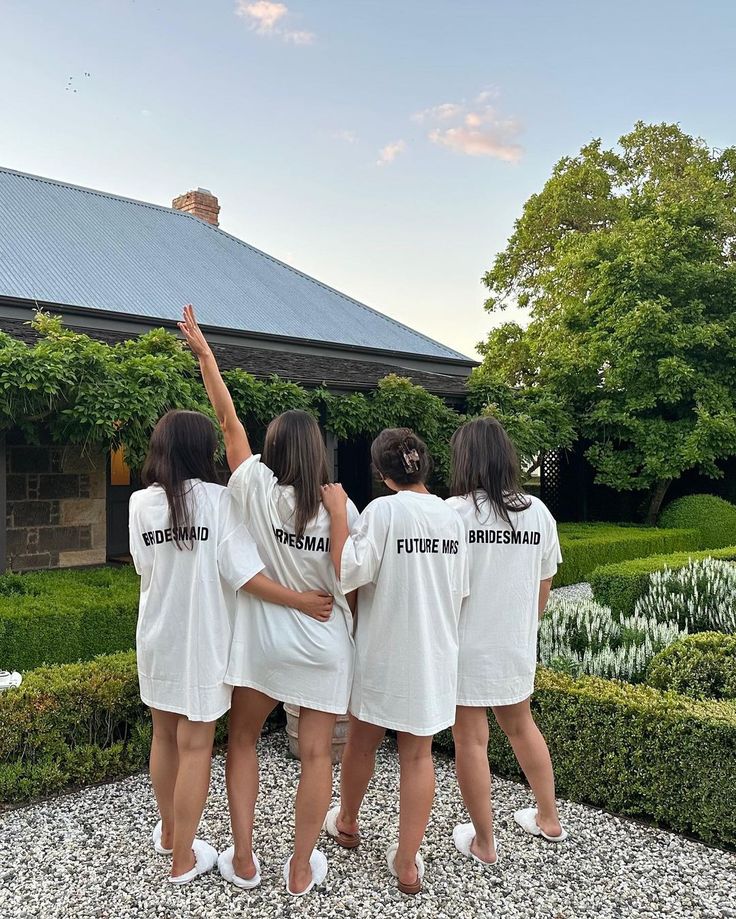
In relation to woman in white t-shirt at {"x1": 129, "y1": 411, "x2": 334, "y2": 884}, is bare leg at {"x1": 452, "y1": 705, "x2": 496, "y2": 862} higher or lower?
lower

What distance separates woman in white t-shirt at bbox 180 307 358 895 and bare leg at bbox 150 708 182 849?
0.78ft

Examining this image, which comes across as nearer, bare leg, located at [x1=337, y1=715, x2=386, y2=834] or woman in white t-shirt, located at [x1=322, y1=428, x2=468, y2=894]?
woman in white t-shirt, located at [x1=322, y1=428, x2=468, y2=894]

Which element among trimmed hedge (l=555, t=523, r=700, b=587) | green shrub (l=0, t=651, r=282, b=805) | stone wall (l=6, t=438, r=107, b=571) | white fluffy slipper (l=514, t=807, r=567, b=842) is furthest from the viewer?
trimmed hedge (l=555, t=523, r=700, b=587)

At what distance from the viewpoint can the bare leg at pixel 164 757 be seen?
2.77 meters

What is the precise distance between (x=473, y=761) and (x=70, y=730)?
219cm

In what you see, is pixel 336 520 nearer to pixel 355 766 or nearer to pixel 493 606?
pixel 493 606

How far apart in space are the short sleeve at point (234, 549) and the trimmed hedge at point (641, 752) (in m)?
2.05

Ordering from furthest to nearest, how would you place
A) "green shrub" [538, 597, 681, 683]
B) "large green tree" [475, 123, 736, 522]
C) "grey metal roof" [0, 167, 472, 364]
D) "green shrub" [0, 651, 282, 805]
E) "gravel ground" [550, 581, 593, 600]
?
1. "large green tree" [475, 123, 736, 522]
2. "grey metal roof" [0, 167, 472, 364]
3. "gravel ground" [550, 581, 593, 600]
4. "green shrub" [538, 597, 681, 683]
5. "green shrub" [0, 651, 282, 805]

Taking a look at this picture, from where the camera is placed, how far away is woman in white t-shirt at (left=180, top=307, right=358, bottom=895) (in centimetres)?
263

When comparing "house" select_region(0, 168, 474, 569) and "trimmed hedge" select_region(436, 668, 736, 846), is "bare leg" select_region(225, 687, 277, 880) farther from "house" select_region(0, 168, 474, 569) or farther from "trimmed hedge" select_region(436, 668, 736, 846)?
"house" select_region(0, 168, 474, 569)

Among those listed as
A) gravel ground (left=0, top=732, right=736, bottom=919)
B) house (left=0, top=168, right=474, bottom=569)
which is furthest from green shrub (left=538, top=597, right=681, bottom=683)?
house (left=0, top=168, right=474, bottom=569)

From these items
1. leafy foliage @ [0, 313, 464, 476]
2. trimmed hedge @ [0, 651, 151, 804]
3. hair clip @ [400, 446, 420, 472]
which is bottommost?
trimmed hedge @ [0, 651, 151, 804]

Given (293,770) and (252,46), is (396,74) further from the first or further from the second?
(293,770)

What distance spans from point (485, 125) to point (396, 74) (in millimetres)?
4382
